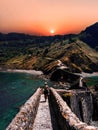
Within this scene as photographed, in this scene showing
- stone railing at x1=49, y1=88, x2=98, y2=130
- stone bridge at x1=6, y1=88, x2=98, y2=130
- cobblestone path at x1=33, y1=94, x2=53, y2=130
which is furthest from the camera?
cobblestone path at x1=33, y1=94, x2=53, y2=130

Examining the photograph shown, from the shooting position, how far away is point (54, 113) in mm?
31094

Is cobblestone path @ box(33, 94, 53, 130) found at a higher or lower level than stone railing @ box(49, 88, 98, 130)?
lower

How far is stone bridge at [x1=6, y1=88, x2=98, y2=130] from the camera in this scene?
17919 mm

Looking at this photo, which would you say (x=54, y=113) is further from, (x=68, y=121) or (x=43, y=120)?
(x=68, y=121)

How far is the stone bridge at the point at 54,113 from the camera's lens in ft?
58.8

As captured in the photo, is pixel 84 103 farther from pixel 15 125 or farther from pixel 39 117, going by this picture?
pixel 15 125

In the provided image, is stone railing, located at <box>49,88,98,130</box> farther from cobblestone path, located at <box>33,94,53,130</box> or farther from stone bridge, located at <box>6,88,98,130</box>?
cobblestone path, located at <box>33,94,53,130</box>

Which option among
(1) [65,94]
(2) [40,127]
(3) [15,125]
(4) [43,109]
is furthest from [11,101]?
(3) [15,125]

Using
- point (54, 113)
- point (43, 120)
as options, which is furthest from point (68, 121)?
point (54, 113)

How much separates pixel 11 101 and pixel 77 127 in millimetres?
95622

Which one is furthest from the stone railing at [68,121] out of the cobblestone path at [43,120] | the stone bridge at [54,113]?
the cobblestone path at [43,120]

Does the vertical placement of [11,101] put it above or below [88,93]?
below

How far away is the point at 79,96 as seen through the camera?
57.0 metres

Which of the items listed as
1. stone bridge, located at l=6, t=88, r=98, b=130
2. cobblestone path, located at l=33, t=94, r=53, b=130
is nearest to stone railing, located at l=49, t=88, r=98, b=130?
stone bridge, located at l=6, t=88, r=98, b=130
